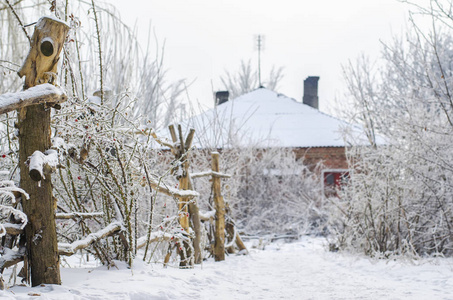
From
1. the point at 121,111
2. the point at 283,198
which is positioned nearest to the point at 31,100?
the point at 121,111

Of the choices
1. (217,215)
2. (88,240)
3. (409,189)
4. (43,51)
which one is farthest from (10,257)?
(409,189)

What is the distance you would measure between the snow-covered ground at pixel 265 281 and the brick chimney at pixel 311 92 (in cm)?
1724

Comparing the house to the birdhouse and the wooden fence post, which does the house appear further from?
the birdhouse

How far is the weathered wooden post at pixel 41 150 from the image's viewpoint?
10.8ft

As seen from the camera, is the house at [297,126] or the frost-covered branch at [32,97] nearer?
the frost-covered branch at [32,97]

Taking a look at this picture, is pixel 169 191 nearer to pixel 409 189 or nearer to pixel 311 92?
pixel 409 189

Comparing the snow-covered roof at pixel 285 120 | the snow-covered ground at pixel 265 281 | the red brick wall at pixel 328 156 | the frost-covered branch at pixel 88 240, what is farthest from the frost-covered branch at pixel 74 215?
the red brick wall at pixel 328 156

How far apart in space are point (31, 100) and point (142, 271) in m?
1.97

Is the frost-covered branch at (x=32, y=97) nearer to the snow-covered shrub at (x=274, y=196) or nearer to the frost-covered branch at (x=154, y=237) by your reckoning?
the frost-covered branch at (x=154, y=237)

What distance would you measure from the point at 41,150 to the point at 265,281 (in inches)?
145

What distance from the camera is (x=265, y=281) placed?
6195mm

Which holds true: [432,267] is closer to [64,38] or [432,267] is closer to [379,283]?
[379,283]

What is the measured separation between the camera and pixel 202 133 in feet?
37.5

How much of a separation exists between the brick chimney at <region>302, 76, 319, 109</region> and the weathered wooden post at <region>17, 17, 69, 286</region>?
22913 millimetres
